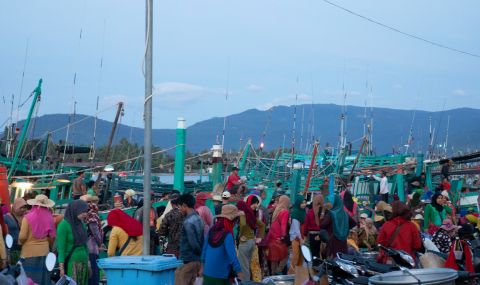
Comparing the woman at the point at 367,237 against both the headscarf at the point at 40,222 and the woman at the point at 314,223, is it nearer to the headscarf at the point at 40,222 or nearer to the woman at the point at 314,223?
the woman at the point at 314,223

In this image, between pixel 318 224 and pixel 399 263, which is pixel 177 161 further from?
pixel 399 263

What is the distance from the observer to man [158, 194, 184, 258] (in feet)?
39.0

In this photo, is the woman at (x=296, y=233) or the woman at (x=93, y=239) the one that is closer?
the woman at (x=93, y=239)

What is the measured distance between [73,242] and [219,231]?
197cm

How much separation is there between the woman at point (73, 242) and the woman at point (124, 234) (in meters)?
0.43

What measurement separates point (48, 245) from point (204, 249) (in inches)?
91.8

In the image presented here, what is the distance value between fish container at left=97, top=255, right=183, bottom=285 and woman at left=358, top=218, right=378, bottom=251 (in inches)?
310

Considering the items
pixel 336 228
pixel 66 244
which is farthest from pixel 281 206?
pixel 66 244

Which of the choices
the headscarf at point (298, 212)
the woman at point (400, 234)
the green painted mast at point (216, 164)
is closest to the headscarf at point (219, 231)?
the woman at point (400, 234)

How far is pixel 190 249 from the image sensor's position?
1093 centimetres

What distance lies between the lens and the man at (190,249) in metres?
10.9

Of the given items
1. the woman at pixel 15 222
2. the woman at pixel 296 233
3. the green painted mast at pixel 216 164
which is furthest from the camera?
the green painted mast at pixel 216 164

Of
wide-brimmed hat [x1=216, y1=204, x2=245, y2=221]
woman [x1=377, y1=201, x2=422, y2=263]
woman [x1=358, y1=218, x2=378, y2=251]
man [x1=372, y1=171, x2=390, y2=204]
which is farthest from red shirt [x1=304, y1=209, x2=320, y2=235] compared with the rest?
man [x1=372, y1=171, x2=390, y2=204]

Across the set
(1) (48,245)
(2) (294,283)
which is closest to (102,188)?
(1) (48,245)
